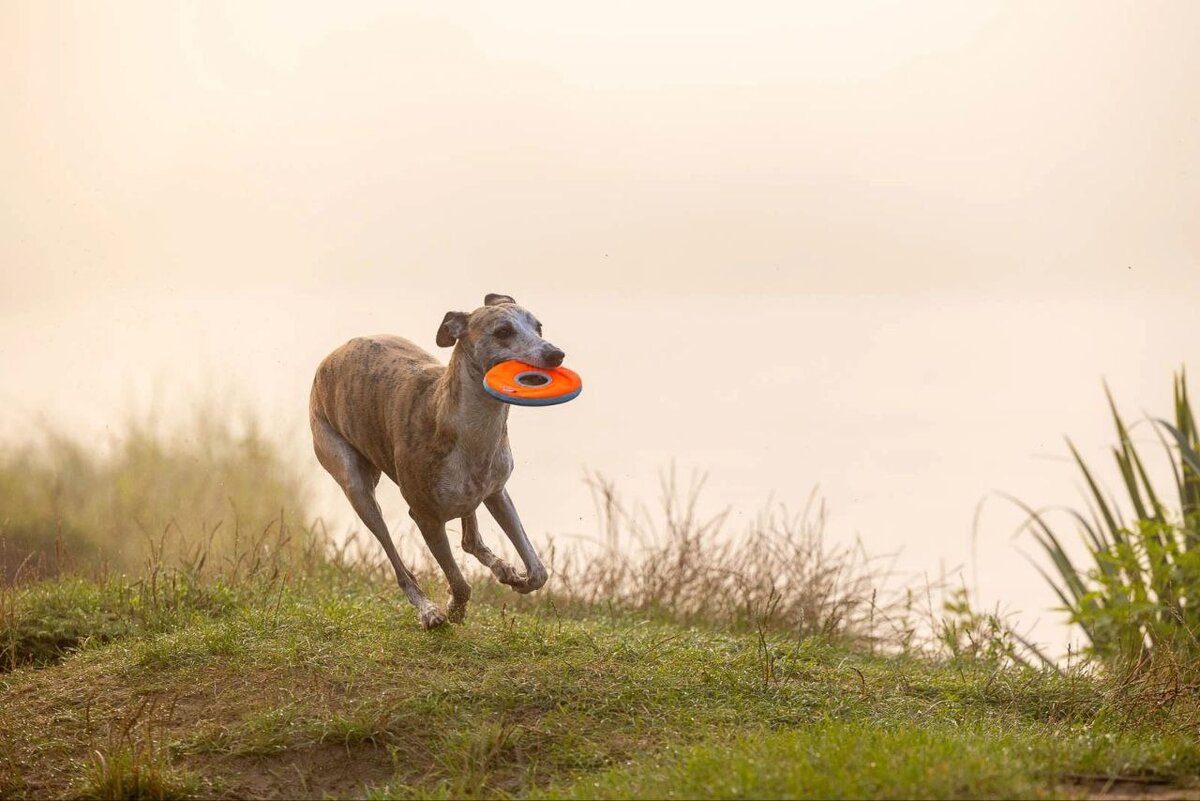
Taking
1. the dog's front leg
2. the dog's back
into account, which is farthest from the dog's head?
the dog's front leg

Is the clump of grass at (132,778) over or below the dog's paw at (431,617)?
below

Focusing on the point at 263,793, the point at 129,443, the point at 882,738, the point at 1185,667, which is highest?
the point at 129,443

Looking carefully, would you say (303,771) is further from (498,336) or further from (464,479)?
(498,336)

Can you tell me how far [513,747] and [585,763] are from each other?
1.10 feet

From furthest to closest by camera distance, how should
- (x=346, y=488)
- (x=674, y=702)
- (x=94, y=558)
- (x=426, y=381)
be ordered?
(x=94, y=558), (x=346, y=488), (x=426, y=381), (x=674, y=702)

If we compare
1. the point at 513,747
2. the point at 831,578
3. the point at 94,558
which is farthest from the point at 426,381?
the point at 94,558

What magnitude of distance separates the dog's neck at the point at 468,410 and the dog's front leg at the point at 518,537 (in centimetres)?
43

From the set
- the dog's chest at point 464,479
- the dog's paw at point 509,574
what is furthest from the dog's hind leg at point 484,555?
the dog's chest at point 464,479

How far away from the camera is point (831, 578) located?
372 inches

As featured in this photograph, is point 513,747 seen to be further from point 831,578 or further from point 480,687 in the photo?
point 831,578

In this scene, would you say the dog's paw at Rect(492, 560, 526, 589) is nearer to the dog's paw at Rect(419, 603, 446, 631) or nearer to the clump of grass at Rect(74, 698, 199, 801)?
the dog's paw at Rect(419, 603, 446, 631)

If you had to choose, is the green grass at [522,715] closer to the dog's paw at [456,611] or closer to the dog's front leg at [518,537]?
the dog's paw at [456,611]

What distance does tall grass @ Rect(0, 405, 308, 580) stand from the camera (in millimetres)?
11766

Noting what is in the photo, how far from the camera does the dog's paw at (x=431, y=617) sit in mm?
6902
